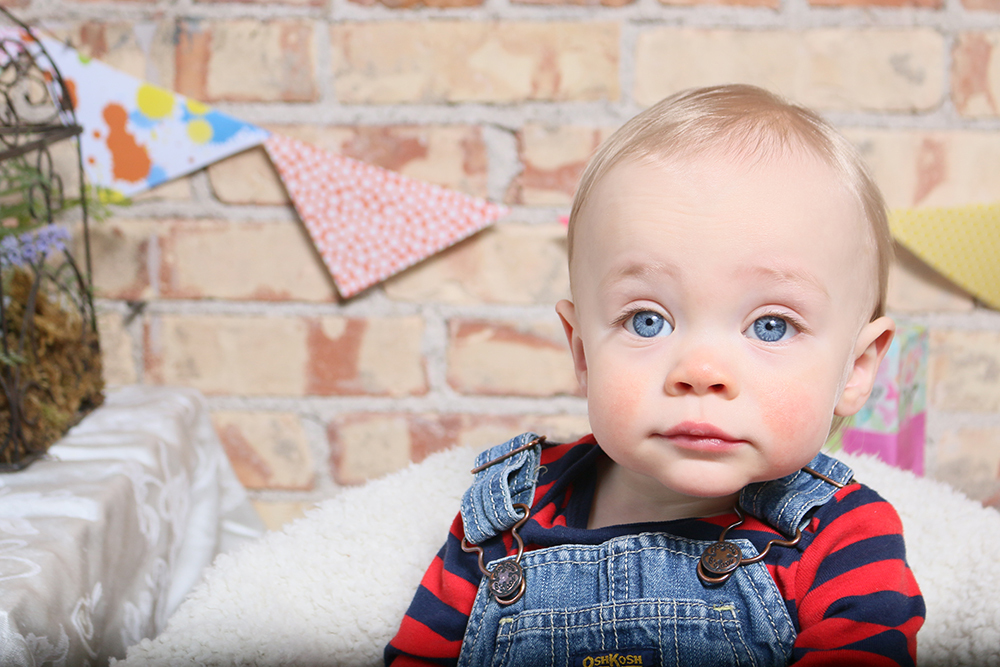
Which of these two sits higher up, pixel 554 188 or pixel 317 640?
pixel 554 188

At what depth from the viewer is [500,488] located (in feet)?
2.30

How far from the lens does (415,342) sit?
3.70ft

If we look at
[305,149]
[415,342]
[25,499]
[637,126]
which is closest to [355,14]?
[305,149]

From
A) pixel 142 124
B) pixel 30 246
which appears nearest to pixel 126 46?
pixel 142 124

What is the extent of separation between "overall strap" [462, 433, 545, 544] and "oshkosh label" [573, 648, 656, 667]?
13 cm

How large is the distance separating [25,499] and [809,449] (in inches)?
27.7

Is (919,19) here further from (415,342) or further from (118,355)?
(118,355)

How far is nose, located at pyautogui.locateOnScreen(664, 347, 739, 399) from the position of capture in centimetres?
50

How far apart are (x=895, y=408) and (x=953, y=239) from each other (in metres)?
0.24

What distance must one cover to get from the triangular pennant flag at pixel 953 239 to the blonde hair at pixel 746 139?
18.3 inches

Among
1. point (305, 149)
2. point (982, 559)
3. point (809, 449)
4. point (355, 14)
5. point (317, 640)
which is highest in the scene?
point (355, 14)

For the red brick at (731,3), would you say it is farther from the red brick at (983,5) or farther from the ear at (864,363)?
the ear at (864,363)

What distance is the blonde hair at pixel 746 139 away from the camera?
0.56 metres

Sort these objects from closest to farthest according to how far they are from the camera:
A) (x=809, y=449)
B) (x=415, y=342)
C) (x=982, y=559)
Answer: (x=809, y=449) → (x=982, y=559) → (x=415, y=342)
